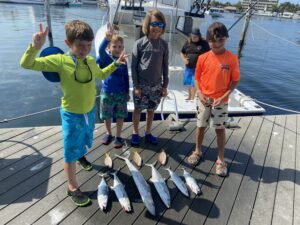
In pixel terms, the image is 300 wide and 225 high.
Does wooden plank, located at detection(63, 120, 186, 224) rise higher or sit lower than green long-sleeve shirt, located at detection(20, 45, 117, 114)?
lower

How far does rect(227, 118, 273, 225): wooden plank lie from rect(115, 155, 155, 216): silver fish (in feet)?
3.03

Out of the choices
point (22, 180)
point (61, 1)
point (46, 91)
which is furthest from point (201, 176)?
point (61, 1)

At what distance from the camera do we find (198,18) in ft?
36.2

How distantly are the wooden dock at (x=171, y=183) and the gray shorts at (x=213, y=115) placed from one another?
0.72 meters

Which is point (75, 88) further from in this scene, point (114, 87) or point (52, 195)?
point (52, 195)

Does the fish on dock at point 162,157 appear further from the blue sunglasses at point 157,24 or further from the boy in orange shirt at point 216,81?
the blue sunglasses at point 157,24

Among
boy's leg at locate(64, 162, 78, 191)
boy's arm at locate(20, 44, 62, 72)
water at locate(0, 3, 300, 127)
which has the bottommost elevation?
water at locate(0, 3, 300, 127)

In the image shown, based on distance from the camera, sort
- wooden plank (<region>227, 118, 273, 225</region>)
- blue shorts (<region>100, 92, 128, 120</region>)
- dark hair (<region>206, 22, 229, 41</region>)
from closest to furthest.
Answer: wooden plank (<region>227, 118, 273, 225</region>), dark hair (<region>206, 22, 229, 41</region>), blue shorts (<region>100, 92, 128, 120</region>)

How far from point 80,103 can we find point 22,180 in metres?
1.42

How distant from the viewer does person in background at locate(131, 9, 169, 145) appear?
378cm

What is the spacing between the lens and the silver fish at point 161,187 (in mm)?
3180

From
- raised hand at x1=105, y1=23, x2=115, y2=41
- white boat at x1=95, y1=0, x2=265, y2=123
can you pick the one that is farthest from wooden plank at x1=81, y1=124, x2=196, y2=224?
raised hand at x1=105, y1=23, x2=115, y2=41

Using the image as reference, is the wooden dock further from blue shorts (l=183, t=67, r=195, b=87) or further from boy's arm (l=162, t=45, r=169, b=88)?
blue shorts (l=183, t=67, r=195, b=87)

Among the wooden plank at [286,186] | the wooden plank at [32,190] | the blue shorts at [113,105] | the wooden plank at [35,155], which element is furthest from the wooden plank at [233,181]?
the wooden plank at [35,155]
